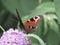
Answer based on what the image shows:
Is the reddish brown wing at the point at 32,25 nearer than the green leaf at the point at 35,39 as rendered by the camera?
No

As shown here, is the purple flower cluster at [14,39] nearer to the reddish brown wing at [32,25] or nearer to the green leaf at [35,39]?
the green leaf at [35,39]

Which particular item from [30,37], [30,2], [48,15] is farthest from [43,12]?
[30,2]

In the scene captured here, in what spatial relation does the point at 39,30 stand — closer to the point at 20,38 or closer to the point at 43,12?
the point at 43,12

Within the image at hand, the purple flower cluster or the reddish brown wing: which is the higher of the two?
the purple flower cluster

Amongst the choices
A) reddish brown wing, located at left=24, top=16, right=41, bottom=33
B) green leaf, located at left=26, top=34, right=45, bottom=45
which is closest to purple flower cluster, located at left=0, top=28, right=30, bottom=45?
green leaf, located at left=26, top=34, right=45, bottom=45

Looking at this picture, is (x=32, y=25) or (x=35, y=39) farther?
(x=32, y=25)

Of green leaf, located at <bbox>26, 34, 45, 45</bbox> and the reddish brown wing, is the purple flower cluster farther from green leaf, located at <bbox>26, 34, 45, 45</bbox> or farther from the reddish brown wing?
the reddish brown wing

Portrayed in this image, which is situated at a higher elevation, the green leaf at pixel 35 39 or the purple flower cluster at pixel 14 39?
the purple flower cluster at pixel 14 39

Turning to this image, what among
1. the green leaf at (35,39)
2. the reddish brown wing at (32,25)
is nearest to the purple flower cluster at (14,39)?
the green leaf at (35,39)
